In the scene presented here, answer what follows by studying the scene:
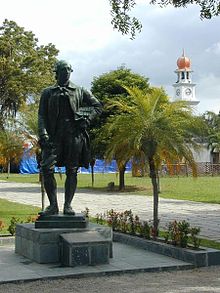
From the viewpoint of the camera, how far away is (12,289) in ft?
→ 23.4

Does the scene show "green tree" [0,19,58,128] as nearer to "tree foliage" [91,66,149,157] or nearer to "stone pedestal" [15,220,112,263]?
"tree foliage" [91,66,149,157]

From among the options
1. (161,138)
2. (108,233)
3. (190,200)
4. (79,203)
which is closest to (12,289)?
(108,233)

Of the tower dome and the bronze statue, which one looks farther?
the tower dome

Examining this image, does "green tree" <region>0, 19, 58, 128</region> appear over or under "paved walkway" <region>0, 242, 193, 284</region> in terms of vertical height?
over

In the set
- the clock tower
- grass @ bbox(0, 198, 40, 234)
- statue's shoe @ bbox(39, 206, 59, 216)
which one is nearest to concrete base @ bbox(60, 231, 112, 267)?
statue's shoe @ bbox(39, 206, 59, 216)

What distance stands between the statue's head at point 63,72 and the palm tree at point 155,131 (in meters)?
2.30

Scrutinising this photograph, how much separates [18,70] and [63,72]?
12.5m

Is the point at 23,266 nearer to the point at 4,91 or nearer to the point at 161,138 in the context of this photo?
the point at 161,138

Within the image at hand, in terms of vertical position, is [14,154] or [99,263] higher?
[14,154]

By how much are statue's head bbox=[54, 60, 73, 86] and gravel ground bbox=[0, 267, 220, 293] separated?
3.35 meters

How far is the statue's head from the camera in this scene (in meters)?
9.22

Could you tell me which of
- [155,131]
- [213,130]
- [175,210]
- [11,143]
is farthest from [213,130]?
[155,131]

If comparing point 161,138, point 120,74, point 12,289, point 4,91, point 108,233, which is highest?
point 120,74

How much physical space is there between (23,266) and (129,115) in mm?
4255
